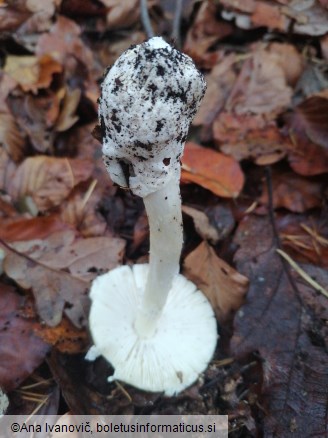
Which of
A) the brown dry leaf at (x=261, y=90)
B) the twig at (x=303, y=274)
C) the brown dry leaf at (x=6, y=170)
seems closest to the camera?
the twig at (x=303, y=274)

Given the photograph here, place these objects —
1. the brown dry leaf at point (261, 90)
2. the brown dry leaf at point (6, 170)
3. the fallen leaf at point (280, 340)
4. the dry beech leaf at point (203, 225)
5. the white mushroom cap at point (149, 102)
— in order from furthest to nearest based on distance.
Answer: the brown dry leaf at point (261, 90) → the brown dry leaf at point (6, 170) → the dry beech leaf at point (203, 225) → the fallen leaf at point (280, 340) → the white mushroom cap at point (149, 102)

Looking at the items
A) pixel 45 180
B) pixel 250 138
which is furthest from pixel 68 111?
pixel 250 138

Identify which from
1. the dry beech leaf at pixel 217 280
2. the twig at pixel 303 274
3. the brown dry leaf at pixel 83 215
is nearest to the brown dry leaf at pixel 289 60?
the twig at pixel 303 274

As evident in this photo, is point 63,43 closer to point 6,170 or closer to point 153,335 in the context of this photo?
point 6,170

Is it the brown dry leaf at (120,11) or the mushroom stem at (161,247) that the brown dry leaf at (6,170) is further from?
the brown dry leaf at (120,11)

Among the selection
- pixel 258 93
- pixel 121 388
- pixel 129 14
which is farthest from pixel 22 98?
pixel 121 388

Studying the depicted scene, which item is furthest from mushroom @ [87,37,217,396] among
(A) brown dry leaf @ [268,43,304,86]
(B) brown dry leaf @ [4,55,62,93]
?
(A) brown dry leaf @ [268,43,304,86]
